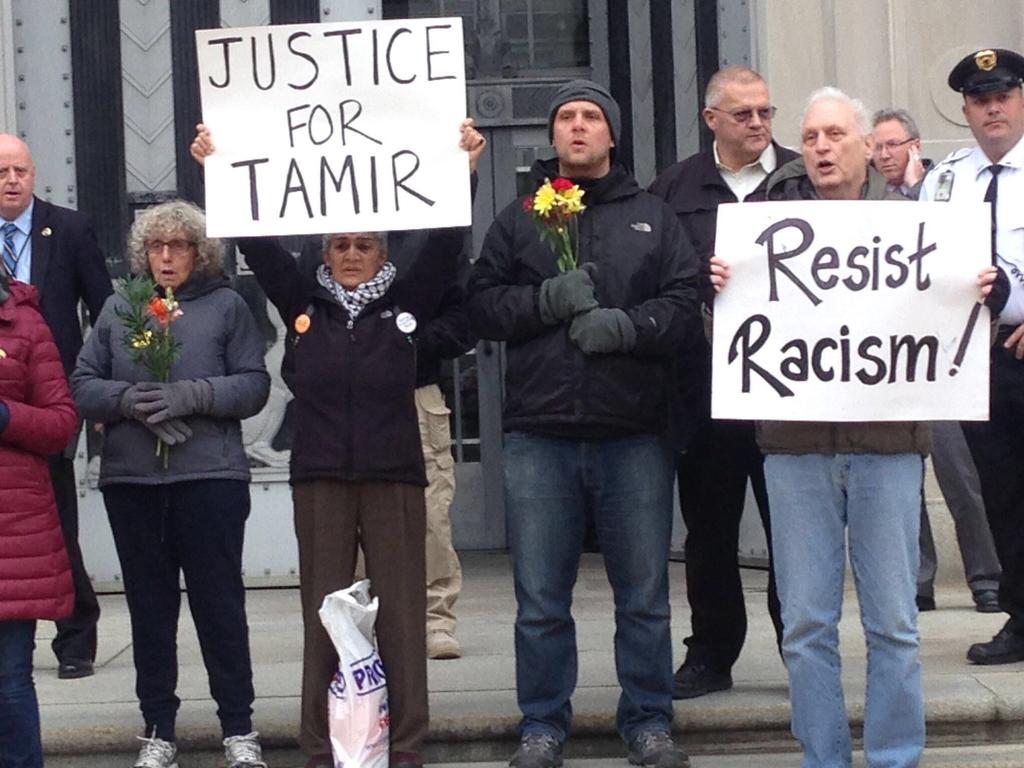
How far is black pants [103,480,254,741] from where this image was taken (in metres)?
6.18

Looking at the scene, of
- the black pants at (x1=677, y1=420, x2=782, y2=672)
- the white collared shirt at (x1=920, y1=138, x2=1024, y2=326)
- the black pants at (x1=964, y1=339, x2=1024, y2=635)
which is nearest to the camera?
the black pants at (x1=677, y1=420, x2=782, y2=672)

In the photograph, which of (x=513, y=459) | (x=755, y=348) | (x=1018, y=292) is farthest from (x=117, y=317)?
(x=1018, y=292)

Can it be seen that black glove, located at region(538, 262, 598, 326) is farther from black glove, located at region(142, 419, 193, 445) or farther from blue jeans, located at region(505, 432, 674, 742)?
black glove, located at region(142, 419, 193, 445)

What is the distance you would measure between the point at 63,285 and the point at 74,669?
4.89 feet

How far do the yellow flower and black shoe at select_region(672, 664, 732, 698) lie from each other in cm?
179

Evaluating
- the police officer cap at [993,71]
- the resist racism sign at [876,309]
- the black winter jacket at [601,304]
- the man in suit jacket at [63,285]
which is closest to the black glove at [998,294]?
the resist racism sign at [876,309]

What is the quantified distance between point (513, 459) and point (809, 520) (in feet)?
3.43

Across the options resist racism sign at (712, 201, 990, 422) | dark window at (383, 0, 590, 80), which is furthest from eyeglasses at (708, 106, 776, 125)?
dark window at (383, 0, 590, 80)

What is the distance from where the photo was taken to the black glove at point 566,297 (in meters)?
5.94

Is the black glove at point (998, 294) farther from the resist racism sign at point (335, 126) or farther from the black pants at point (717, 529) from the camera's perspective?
the resist racism sign at point (335, 126)

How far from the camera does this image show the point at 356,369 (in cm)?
606

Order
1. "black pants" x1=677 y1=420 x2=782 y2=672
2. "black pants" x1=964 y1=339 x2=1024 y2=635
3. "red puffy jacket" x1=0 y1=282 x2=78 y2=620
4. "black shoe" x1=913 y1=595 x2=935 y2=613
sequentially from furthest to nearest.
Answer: "black shoe" x1=913 y1=595 x2=935 y2=613 → "black pants" x1=964 y1=339 x2=1024 y2=635 → "black pants" x1=677 y1=420 x2=782 y2=672 → "red puffy jacket" x1=0 y1=282 x2=78 y2=620

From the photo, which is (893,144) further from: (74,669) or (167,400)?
(74,669)

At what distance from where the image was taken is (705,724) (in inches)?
256
